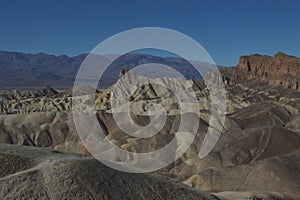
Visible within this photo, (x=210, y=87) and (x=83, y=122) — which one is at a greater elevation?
(x=210, y=87)

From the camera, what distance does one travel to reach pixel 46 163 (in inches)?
1188

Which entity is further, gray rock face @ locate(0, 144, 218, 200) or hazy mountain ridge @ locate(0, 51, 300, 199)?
hazy mountain ridge @ locate(0, 51, 300, 199)

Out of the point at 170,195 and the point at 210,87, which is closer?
the point at 170,195

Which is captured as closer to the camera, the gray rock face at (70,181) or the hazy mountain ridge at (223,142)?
the gray rock face at (70,181)

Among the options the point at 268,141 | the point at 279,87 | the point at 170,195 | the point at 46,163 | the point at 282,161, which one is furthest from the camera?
the point at 279,87

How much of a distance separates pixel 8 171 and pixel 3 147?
394 centimetres

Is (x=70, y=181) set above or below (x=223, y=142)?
below

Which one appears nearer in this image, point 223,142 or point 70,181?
point 70,181

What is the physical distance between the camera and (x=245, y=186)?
2052 inches

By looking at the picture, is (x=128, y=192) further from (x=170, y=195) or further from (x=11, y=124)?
(x=11, y=124)

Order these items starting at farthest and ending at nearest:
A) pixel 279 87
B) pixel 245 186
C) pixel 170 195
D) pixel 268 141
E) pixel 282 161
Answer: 1. pixel 279 87
2. pixel 268 141
3. pixel 282 161
4. pixel 245 186
5. pixel 170 195

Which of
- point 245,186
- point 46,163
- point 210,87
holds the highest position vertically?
point 210,87

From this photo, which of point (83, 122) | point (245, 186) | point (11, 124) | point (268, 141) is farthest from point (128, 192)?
point (11, 124)

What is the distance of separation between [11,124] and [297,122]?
63.4 meters
